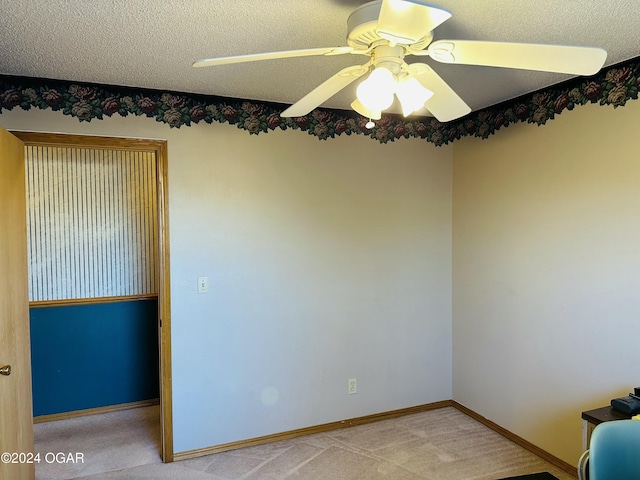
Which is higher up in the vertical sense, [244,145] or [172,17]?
[172,17]

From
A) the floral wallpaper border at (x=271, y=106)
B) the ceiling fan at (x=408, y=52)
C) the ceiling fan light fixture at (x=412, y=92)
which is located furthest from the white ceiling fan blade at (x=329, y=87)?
the floral wallpaper border at (x=271, y=106)

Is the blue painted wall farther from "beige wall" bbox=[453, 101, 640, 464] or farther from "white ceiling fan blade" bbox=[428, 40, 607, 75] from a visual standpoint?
"white ceiling fan blade" bbox=[428, 40, 607, 75]

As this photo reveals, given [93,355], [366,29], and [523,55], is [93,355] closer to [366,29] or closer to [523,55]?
[366,29]

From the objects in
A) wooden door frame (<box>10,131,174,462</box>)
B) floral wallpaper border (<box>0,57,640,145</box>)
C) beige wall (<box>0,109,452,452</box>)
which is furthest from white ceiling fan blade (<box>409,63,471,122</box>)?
wooden door frame (<box>10,131,174,462</box>)

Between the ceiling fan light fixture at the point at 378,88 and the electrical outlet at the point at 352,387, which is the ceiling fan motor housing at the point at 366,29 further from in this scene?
the electrical outlet at the point at 352,387

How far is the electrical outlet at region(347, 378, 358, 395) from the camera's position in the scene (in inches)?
130

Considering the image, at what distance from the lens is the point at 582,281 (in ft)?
8.41

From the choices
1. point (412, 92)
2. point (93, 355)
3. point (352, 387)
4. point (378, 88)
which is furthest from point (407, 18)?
point (93, 355)

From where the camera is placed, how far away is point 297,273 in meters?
3.12

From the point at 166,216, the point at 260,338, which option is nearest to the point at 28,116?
the point at 166,216

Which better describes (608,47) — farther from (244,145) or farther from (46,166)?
(46,166)

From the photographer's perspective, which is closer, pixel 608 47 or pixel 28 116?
pixel 608 47

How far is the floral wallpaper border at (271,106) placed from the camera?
243 centimetres

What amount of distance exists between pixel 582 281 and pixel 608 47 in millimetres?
1219
